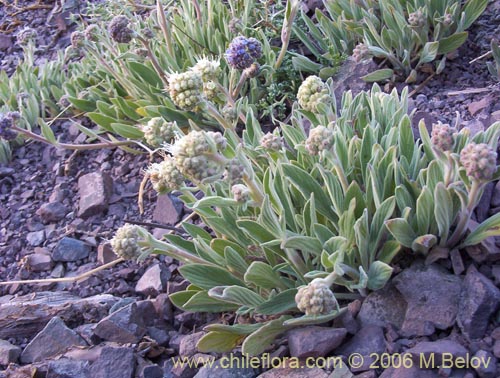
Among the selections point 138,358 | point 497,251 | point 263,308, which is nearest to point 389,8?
point 497,251

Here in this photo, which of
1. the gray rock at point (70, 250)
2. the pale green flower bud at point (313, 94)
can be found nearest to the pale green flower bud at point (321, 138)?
the pale green flower bud at point (313, 94)

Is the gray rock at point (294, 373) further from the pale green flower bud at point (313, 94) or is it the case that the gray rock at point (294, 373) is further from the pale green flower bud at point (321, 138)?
the pale green flower bud at point (313, 94)

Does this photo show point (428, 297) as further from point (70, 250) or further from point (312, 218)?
point (70, 250)

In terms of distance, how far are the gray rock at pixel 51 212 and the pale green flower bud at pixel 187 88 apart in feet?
5.80

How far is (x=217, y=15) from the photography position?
4.59m

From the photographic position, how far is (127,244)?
2.49 meters

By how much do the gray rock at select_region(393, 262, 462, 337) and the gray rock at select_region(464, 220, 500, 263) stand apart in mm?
127

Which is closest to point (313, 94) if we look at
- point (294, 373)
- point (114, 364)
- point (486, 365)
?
point (294, 373)

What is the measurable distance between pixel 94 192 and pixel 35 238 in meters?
0.46

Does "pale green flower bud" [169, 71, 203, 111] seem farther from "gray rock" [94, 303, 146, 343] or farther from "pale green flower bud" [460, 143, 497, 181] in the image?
"pale green flower bud" [460, 143, 497, 181]

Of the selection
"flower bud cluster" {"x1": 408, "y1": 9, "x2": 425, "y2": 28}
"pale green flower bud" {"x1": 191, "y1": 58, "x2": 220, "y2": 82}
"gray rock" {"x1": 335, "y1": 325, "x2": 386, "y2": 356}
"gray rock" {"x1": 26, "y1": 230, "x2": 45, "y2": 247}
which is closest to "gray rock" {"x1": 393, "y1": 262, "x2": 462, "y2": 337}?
"gray rock" {"x1": 335, "y1": 325, "x2": 386, "y2": 356}

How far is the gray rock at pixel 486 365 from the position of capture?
6.96 feet

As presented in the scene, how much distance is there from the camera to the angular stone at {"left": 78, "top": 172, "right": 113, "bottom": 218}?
3.97 m

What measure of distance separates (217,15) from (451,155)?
9.32 ft
